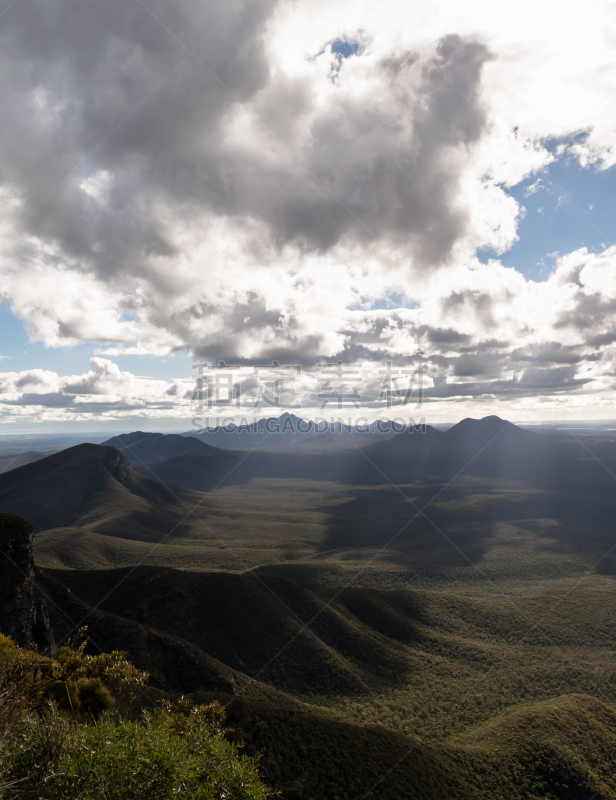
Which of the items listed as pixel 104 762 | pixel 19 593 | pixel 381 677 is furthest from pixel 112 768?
pixel 381 677

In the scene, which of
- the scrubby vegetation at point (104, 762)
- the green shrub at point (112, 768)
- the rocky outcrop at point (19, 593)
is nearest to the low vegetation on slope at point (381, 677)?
the rocky outcrop at point (19, 593)

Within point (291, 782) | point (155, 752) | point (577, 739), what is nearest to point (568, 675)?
point (577, 739)

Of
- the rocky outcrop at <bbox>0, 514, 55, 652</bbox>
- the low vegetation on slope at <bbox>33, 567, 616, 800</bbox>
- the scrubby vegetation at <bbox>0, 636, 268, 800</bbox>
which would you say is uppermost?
the scrubby vegetation at <bbox>0, 636, 268, 800</bbox>

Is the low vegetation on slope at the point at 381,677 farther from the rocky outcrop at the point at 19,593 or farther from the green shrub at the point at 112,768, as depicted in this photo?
the green shrub at the point at 112,768

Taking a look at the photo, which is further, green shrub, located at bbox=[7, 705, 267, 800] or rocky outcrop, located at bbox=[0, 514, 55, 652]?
rocky outcrop, located at bbox=[0, 514, 55, 652]

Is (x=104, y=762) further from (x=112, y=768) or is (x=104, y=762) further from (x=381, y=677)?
(x=381, y=677)

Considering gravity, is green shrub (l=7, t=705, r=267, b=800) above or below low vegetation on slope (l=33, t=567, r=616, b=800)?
above

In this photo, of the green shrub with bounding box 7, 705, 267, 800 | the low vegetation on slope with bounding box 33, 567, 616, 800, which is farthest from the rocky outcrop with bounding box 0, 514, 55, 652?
the green shrub with bounding box 7, 705, 267, 800

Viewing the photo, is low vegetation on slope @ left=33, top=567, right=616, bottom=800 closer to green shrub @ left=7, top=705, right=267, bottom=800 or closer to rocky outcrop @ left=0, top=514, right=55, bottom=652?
rocky outcrop @ left=0, top=514, right=55, bottom=652

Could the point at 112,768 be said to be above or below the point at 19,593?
above
